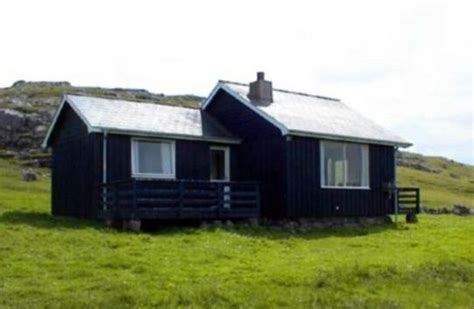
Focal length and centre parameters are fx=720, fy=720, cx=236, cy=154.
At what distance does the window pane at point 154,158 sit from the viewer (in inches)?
1053

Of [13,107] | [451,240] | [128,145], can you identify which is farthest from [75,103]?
[13,107]

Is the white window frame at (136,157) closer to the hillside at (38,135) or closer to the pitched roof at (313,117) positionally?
the pitched roof at (313,117)

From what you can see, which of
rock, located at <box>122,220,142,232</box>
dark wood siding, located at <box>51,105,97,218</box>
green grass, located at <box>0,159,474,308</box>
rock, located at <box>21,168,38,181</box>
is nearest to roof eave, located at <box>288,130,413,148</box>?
green grass, located at <box>0,159,474,308</box>

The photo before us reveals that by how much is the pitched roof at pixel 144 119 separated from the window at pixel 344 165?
3799 mm

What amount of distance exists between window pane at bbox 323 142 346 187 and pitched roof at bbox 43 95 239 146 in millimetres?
3775

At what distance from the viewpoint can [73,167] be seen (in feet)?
93.1

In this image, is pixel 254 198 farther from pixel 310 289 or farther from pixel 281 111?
pixel 310 289

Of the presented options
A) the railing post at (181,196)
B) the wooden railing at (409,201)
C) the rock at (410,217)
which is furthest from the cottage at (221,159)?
the rock at (410,217)

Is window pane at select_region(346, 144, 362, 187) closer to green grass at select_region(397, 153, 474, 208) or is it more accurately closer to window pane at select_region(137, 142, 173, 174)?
window pane at select_region(137, 142, 173, 174)

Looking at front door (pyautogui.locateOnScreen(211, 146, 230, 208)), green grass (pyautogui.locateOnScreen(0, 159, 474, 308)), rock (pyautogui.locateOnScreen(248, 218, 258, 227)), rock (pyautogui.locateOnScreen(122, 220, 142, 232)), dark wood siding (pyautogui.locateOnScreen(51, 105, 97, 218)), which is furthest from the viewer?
front door (pyautogui.locateOnScreen(211, 146, 230, 208))

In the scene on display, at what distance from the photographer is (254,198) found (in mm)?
27125

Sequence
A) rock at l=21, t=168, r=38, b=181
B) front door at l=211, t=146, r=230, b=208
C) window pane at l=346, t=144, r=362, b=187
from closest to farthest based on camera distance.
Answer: front door at l=211, t=146, r=230, b=208, window pane at l=346, t=144, r=362, b=187, rock at l=21, t=168, r=38, b=181

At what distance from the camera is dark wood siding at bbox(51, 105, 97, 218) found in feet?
88.2

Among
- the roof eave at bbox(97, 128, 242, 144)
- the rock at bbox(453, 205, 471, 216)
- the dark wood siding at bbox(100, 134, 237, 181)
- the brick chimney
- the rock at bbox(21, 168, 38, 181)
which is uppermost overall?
the brick chimney
